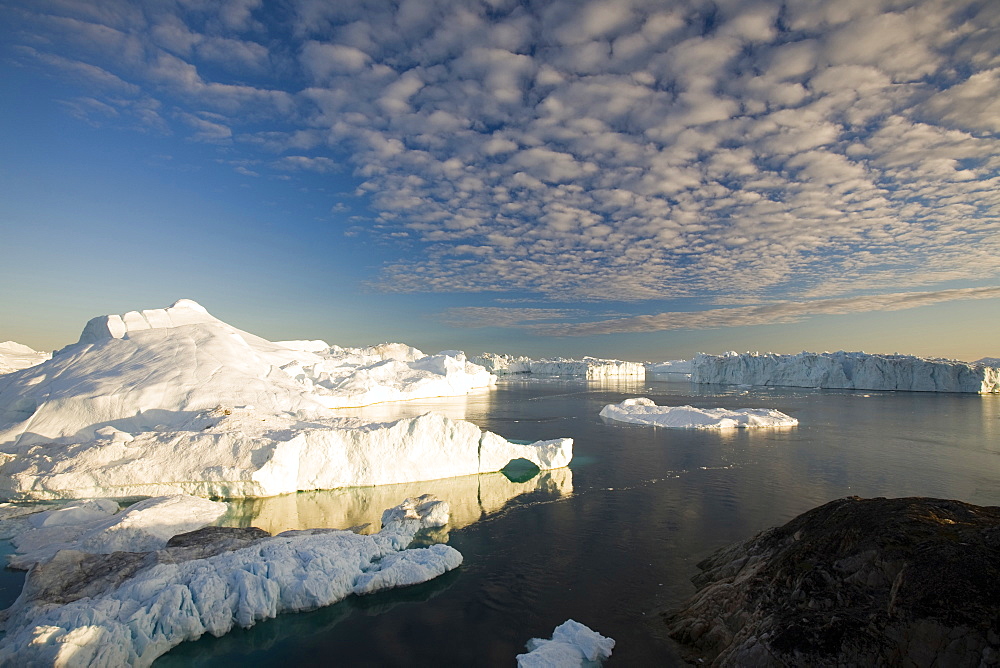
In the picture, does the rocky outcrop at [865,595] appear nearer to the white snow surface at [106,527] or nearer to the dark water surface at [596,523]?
the dark water surface at [596,523]

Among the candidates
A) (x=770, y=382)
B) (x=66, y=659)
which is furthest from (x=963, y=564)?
(x=770, y=382)

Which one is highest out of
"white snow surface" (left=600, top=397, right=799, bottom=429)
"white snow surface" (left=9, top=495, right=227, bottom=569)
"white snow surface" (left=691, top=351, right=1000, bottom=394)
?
"white snow surface" (left=691, top=351, right=1000, bottom=394)

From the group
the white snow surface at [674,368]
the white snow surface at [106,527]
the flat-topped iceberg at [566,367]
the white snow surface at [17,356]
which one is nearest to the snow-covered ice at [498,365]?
the flat-topped iceberg at [566,367]

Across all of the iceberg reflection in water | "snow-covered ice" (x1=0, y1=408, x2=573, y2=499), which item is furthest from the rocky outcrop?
"snow-covered ice" (x1=0, y1=408, x2=573, y2=499)

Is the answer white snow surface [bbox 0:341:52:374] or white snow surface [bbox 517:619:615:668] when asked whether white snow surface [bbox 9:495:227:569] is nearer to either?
white snow surface [bbox 517:619:615:668]

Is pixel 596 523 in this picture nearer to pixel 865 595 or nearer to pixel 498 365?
pixel 865 595

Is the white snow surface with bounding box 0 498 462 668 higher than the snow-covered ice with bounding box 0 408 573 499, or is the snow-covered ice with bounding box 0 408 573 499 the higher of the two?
the snow-covered ice with bounding box 0 408 573 499

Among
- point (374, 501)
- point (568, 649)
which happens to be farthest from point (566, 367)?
point (568, 649)
